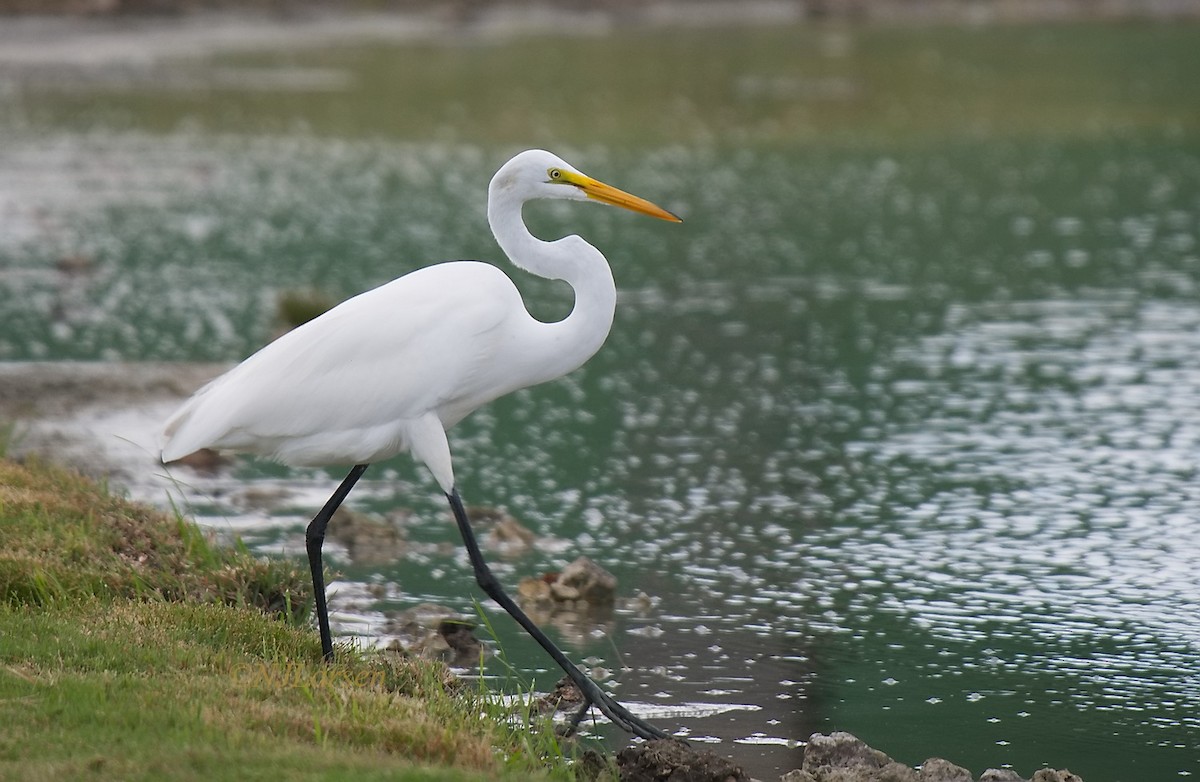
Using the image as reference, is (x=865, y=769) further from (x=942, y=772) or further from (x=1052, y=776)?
(x=1052, y=776)

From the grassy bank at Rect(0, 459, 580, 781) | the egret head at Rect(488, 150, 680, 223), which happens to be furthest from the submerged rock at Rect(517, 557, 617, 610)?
the egret head at Rect(488, 150, 680, 223)

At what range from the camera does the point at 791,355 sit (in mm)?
16844

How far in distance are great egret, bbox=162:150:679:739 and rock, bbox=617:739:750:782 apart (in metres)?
0.55

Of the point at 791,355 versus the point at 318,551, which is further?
the point at 791,355

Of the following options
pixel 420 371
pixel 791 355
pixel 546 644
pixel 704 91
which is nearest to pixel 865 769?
pixel 546 644

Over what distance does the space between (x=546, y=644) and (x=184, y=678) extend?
1594 millimetres

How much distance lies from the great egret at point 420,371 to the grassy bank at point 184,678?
497 mm

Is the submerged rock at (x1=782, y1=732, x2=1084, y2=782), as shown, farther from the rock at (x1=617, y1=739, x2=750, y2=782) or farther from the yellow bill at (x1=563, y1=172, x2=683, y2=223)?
the yellow bill at (x1=563, y1=172, x2=683, y2=223)

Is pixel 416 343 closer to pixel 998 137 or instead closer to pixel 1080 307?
pixel 1080 307


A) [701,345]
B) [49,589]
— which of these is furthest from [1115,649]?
[701,345]

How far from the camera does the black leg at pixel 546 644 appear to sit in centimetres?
725

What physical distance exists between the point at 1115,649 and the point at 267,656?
4.56m

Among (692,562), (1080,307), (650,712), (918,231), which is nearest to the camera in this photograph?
(650,712)

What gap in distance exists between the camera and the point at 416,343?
23.9 feet
